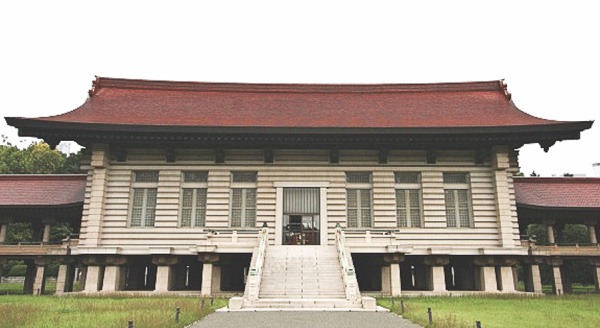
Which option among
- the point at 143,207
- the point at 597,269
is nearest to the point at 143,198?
the point at 143,207

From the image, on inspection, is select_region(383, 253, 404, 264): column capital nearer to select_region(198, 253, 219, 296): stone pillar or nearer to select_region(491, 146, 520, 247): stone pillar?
select_region(491, 146, 520, 247): stone pillar

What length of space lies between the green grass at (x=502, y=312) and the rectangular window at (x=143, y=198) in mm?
12181

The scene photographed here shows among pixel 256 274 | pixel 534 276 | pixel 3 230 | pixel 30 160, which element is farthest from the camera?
pixel 30 160

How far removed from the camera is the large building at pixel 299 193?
70.5 feet

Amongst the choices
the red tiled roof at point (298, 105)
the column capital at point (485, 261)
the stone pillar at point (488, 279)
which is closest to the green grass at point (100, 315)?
the red tiled roof at point (298, 105)

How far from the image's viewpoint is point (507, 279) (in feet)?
70.2

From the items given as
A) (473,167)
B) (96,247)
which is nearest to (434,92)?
(473,167)

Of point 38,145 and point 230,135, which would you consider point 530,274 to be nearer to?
point 230,135

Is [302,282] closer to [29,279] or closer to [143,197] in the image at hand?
[143,197]

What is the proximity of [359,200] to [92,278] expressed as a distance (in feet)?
42.9

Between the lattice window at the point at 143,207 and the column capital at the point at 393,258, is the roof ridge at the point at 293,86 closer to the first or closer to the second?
the lattice window at the point at 143,207

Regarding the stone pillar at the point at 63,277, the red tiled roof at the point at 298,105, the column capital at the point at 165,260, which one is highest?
the red tiled roof at the point at 298,105

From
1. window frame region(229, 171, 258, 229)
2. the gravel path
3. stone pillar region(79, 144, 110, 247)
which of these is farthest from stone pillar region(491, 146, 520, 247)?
stone pillar region(79, 144, 110, 247)

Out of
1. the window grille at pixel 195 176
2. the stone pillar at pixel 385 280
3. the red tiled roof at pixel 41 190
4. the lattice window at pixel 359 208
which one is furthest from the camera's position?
the red tiled roof at pixel 41 190
